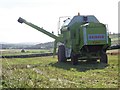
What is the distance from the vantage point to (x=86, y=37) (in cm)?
2389

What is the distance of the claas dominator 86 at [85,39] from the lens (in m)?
24.0

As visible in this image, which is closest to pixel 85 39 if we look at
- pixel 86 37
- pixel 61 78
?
pixel 86 37

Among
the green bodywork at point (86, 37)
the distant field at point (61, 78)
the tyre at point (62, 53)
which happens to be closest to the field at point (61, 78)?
the distant field at point (61, 78)

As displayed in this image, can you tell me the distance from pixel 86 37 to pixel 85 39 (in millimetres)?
171

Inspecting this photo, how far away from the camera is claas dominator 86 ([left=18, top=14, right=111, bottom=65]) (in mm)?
23953

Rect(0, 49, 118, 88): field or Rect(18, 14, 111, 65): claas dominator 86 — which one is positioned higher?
Rect(18, 14, 111, 65): claas dominator 86

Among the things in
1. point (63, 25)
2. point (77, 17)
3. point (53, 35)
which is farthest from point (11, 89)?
point (53, 35)

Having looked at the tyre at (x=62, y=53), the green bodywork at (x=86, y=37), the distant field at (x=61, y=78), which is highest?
the green bodywork at (x=86, y=37)

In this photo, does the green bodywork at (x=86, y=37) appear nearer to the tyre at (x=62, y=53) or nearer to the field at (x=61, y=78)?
the tyre at (x=62, y=53)

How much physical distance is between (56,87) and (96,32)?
41.6 feet

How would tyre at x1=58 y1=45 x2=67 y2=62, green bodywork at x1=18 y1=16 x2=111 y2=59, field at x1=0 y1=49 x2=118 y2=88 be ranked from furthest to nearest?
tyre at x1=58 y1=45 x2=67 y2=62 < green bodywork at x1=18 y1=16 x2=111 y2=59 < field at x1=0 y1=49 x2=118 y2=88

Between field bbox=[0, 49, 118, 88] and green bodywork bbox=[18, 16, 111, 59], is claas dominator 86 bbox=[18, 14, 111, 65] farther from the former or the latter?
field bbox=[0, 49, 118, 88]

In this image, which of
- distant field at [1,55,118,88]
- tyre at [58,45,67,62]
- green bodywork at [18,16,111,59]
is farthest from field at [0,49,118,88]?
tyre at [58,45,67,62]

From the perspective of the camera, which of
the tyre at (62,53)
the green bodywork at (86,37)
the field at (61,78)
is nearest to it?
the field at (61,78)
